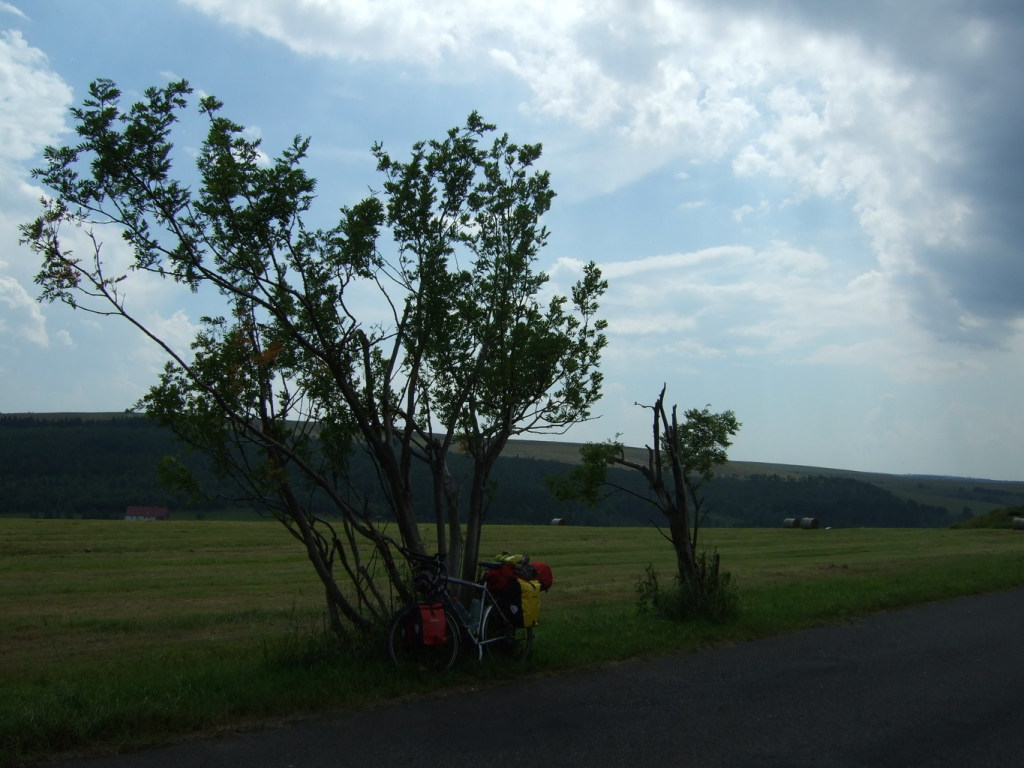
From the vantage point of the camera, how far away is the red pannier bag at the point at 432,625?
875cm

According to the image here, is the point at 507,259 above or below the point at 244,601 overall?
above

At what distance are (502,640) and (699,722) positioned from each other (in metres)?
2.54

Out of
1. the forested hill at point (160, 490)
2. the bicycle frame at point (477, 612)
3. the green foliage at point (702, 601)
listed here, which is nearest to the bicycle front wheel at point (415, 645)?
the bicycle frame at point (477, 612)

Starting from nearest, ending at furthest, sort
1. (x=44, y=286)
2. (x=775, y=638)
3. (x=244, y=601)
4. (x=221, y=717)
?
(x=221, y=717) → (x=44, y=286) → (x=775, y=638) → (x=244, y=601)

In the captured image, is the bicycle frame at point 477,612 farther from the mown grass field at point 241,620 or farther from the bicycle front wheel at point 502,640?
the mown grass field at point 241,620

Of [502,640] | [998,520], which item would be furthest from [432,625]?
[998,520]

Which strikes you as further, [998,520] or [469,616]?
[998,520]

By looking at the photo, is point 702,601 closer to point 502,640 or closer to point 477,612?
point 502,640

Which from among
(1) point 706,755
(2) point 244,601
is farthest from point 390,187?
(2) point 244,601

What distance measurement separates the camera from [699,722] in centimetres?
766

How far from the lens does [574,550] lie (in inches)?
1329

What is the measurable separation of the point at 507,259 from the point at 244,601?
10296 millimetres

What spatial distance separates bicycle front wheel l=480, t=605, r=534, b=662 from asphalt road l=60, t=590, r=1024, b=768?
23.0 inches

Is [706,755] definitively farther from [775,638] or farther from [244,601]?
[244,601]
